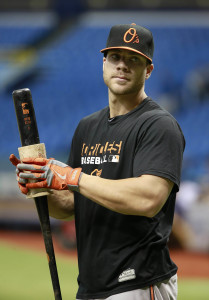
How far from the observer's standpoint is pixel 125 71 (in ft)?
9.55

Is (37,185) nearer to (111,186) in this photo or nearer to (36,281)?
(111,186)

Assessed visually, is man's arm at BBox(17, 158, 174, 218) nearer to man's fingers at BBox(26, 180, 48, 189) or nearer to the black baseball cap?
man's fingers at BBox(26, 180, 48, 189)

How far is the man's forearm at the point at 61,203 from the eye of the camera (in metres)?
3.23

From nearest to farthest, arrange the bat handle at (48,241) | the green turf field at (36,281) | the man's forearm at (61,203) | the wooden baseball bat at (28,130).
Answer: the wooden baseball bat at (28,130) → the bat handle at (48,241) → the man's forearm at (61,203) → the green turf field at (36,281)

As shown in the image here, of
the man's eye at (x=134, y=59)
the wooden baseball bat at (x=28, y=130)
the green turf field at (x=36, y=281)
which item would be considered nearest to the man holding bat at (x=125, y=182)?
the man's eye at (x=134, y=59)

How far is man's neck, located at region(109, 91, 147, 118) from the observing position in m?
3.01

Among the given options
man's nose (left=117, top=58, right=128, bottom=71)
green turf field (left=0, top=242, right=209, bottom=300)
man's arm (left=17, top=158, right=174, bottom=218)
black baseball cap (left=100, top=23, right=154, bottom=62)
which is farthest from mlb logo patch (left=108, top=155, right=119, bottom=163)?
green turf field (left=0, top=242, right=209, bottom=300)

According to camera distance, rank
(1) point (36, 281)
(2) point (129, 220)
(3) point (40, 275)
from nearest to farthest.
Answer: (2) point (129, 220) → (1) point (36, 281) → (3) point (40, 275)

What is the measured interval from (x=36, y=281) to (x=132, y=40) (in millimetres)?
5369

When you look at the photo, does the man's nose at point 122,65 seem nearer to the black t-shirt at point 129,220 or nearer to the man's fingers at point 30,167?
the black t-shirt at point 129,220

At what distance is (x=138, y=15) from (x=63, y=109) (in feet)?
13.4

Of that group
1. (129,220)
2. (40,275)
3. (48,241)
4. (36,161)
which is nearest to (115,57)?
(36,161)

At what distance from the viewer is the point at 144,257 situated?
2.80 meters

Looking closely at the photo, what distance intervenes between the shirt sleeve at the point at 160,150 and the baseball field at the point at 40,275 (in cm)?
414
